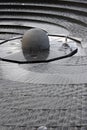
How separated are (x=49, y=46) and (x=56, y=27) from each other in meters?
3.54

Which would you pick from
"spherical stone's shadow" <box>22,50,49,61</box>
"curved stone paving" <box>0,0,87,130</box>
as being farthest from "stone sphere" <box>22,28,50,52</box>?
"curved stone paving" <box>0,0,87,130</box>

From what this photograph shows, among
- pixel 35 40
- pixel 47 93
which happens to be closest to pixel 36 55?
pixel 35 40

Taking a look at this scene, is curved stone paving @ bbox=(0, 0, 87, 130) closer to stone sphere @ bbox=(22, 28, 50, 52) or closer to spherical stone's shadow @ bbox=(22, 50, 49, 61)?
spherical stone's shadow @ bbox=(22, 50, 49, 61)

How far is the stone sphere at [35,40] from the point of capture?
324 inches

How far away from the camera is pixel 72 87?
510cm

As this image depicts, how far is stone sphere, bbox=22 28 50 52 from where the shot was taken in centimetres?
824

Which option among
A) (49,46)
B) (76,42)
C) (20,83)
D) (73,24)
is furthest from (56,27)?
(20,83)

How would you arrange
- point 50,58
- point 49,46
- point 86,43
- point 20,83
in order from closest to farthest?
point 20,83 → point 50,58 → point 49,46 → point 86,43

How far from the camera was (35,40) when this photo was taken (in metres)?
8.24

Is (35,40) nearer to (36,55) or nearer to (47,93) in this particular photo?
(36,55)

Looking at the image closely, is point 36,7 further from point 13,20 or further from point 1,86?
point 1,86

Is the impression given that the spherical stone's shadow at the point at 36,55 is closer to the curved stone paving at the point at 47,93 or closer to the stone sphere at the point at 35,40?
the stone sphere at the point at 35,40

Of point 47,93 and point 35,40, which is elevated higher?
point 47,93

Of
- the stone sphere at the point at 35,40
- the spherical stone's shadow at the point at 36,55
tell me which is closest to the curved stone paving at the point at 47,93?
the spherical stone's shadow at the point at 36,55
